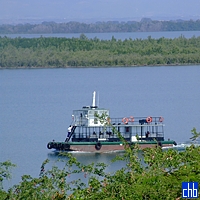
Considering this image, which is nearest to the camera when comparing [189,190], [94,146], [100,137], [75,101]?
[189,190]

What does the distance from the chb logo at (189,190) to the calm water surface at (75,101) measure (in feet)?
37.8

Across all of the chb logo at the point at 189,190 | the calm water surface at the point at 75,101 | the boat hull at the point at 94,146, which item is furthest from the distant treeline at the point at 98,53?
the chb logo at the point at 189,190

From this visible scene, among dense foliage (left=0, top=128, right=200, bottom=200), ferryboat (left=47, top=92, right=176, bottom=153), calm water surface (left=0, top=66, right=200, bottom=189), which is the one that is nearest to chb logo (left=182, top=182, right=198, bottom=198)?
dense foliage (left=0, top=128, right=200, bottom=200)

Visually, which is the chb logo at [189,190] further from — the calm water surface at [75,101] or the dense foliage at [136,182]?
the calm water surface at [75,101]

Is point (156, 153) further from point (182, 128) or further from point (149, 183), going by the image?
point (182, 128)

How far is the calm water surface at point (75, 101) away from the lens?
29.0 meters

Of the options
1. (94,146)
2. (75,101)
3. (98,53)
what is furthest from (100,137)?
(98,53)

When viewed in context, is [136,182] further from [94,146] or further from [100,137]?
[100,137]

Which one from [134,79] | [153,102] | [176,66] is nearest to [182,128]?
[153,102]

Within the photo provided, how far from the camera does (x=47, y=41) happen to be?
9150 centimetres

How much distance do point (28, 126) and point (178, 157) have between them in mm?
25958

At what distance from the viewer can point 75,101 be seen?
4466 cm

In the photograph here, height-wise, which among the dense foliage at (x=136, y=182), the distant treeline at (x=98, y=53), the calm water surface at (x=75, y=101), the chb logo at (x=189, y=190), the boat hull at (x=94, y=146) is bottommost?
the chb logo at (x=189, y=190)

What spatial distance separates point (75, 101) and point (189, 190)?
1454 inches
